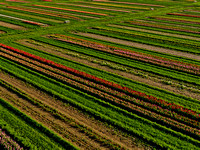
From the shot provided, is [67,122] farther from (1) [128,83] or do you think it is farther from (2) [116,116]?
(1) [128,83]

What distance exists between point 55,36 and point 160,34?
746 inches

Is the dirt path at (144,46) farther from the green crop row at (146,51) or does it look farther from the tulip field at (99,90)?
the green crop row at (146,51)

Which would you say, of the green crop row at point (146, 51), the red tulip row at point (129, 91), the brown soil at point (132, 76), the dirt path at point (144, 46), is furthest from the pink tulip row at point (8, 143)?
the dirt path at point (144, 46)

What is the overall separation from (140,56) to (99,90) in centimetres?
994

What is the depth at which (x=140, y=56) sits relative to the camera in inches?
994

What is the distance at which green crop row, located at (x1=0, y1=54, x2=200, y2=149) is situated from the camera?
41.5 feet

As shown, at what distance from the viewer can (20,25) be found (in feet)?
128

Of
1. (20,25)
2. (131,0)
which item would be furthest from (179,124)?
(131,0)

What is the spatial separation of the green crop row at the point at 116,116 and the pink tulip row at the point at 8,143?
531cm

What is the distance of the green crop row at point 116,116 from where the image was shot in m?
12.7

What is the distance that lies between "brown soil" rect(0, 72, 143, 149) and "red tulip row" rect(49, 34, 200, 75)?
12.8m

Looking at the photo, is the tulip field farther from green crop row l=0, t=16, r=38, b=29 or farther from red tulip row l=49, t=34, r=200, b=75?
green crop row l=0, t=16, r=38, b=29

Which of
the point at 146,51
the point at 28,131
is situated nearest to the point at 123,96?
the point at 28,131

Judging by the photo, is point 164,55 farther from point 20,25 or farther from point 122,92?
point 20,25
